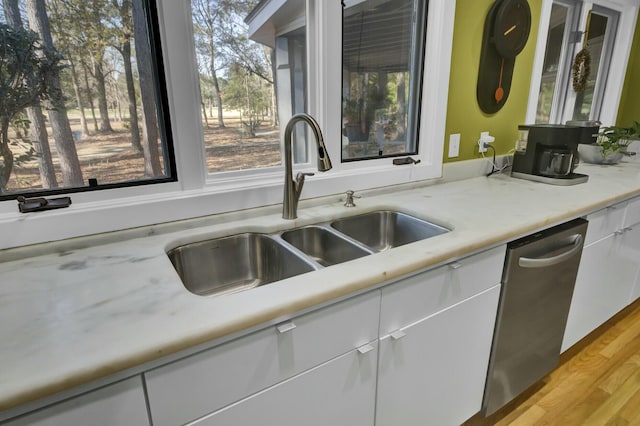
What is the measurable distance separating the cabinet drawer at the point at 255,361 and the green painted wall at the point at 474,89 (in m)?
1.29

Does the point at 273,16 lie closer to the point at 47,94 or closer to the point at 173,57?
the point at 173,57

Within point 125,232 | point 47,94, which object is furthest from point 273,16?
point 125,232

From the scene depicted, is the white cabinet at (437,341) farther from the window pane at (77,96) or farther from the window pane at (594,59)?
the window pane at (594,59)

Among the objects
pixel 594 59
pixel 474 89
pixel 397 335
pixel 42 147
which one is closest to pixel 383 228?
pixel 397 335

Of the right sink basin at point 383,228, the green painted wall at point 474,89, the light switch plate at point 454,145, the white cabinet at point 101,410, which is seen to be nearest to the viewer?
the white cabinet at point 101,410

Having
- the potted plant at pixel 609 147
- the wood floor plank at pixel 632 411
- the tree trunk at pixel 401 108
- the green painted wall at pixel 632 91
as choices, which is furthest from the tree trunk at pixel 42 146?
the green painted wall at pixel 632 91

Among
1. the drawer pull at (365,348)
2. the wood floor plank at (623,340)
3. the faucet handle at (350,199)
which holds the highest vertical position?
the faucet handle at (350,199)

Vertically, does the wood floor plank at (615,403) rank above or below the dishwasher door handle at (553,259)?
below

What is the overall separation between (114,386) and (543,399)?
5.87ft

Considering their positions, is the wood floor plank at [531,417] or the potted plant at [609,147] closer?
the wood floor plank at [531,417]

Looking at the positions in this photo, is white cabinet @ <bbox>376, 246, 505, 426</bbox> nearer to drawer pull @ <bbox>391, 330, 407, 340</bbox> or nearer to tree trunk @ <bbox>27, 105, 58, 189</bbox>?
drawer pull @ <bbox>391, 330, 407, 340</bbox>

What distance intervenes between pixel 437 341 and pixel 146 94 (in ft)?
4.08

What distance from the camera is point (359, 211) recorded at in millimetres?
1470

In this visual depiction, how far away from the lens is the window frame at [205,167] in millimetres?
1083
